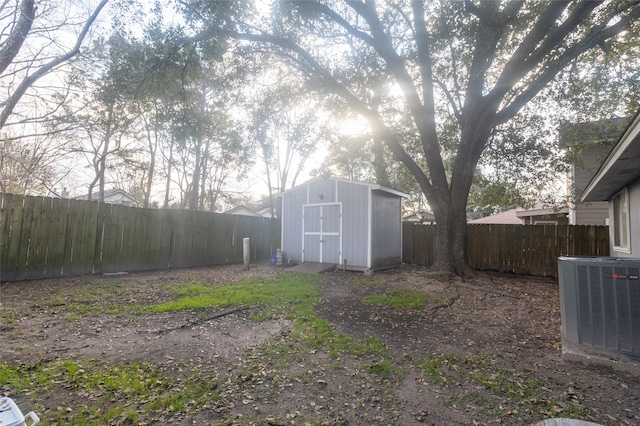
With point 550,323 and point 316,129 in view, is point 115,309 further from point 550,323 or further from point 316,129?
point 316,129

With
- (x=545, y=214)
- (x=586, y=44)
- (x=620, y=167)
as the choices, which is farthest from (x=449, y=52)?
(x=545, y=214)

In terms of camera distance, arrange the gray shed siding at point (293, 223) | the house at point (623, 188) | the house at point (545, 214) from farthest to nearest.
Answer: the house at point (545, 214) → the gray shed siding at point (293, 223) → the house at point (623, 188)

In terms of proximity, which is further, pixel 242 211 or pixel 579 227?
pixel 242 211

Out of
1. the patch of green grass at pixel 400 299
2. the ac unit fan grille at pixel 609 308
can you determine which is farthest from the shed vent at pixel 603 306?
the patch of green grass at pixel 400 299

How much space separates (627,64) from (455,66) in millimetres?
4275

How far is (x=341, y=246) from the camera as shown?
9.75 metres

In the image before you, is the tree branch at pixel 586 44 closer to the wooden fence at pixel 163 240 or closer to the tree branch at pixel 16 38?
the wooden fence at pixel 163 240

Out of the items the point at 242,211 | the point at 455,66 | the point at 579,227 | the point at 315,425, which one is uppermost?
the point at 455,66

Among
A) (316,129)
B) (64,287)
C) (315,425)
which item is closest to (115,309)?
(64,287)

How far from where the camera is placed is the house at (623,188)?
135 inches

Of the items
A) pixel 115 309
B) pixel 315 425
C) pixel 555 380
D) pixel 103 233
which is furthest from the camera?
pixel 103 233

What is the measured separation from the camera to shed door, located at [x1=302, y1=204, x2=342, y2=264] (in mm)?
9891

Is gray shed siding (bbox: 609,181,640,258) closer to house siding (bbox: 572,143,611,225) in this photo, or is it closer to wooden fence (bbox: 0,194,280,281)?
house siding (bbox: 572,143,611,225)

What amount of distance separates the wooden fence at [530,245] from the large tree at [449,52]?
253cm
